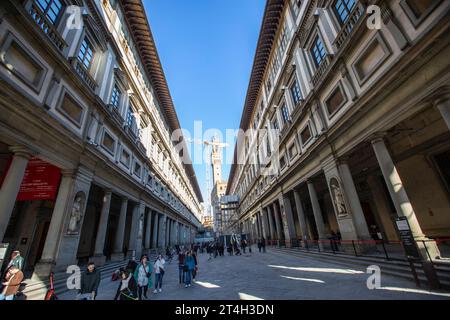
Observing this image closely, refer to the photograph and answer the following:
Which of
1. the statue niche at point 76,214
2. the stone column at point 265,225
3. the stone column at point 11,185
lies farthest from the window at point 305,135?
the stone column at point 265,225

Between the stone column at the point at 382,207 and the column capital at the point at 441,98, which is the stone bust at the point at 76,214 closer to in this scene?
the column capital at the point at 441,98

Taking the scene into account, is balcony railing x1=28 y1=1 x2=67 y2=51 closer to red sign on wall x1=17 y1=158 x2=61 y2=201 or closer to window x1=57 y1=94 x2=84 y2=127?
window x1=57 y1=94 x2=84 y2=127

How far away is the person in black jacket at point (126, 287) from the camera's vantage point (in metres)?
4.98

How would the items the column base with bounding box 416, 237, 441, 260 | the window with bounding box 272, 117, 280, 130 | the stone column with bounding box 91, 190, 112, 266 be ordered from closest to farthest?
1. the column base with bounding box 416, 237, 441, 260
2. the stone column with bounding box 91, 190, 112, 266
3. the window with bounding box 272, 117, 280, 130

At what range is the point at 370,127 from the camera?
9.12 m

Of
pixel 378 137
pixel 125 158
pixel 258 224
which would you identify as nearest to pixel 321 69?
pixel 378 137

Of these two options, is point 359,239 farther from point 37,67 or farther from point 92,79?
point 92,79

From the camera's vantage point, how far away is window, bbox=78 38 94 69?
12.0m

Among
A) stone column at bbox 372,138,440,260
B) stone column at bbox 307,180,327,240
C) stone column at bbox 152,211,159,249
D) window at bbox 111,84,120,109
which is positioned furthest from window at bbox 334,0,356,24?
stone column at bbox 152,211,159,249

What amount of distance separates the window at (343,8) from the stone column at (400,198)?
24.3 feet

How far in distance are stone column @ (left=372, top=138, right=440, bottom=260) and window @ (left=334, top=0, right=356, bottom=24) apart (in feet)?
24.3

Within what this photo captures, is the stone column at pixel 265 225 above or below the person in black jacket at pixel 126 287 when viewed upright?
above

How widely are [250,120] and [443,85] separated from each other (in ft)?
98.6

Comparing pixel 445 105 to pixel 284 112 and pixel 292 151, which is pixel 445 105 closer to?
pixel 292 151
